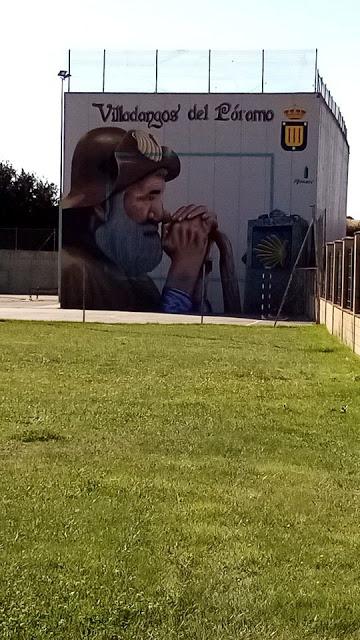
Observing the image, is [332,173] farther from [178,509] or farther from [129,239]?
[178,509]

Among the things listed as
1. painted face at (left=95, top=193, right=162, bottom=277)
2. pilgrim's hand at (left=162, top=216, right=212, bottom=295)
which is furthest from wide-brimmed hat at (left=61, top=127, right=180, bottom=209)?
pilgrim's hand at (left=162, top=216, right=212, bottom=295)

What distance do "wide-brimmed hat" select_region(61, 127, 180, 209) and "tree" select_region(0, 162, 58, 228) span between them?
2921 centimetres

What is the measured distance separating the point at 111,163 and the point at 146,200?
8.09 feet

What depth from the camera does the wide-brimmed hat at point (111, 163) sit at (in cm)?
4694

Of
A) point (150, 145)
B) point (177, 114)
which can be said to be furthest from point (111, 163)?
point (177, 114)

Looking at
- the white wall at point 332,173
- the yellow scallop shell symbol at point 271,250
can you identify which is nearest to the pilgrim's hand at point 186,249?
the yellow scallop shell symbol at point 271,250

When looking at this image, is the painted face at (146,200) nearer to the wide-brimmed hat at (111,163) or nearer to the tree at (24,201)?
the wide-brimmed hat at (111,163)

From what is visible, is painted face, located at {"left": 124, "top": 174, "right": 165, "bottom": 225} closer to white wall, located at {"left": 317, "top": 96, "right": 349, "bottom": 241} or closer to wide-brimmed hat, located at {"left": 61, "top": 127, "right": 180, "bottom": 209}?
wide-brimmed hat, located at {"left": 61, "top": 127, "right": 180, "bottom": 209}

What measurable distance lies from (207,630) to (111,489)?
285 centimetres

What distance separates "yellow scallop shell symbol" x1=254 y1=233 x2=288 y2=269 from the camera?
45.5 metres

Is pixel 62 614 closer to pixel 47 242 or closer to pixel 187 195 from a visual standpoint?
pixel 187 195

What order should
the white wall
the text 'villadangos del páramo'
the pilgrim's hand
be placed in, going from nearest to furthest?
the text 'villadangos del páramo' < the pilgrim's hand < the white wall

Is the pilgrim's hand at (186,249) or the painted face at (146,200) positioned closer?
the pilgrim's hand at (186,249)

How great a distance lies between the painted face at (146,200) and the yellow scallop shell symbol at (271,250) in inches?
187
